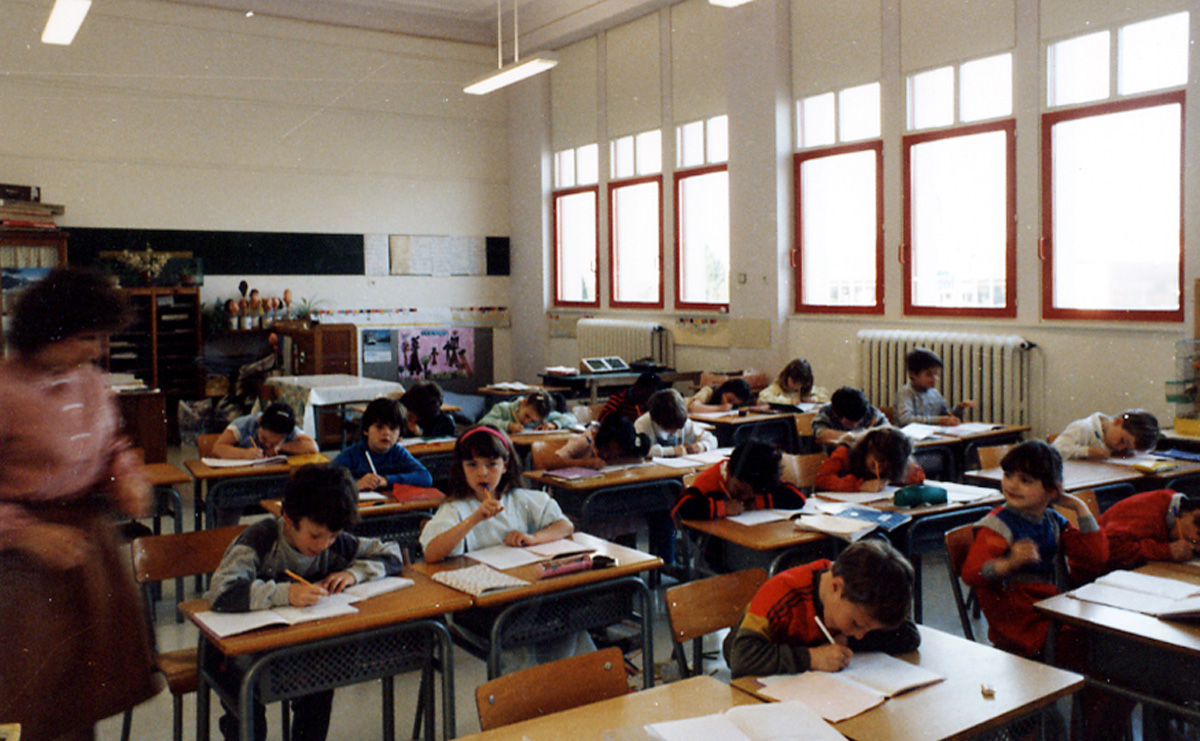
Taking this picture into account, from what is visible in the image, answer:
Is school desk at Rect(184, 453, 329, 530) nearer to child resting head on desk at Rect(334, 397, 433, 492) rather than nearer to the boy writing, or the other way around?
child resting head on desk at Rect(334, 397, 433, 492)

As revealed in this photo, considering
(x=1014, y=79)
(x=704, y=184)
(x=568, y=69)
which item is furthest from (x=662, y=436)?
(x=568, y=69)

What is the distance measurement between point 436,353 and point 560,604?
818cm

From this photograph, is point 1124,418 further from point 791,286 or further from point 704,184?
point 704,184

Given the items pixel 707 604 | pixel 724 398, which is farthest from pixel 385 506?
pixel 724 398

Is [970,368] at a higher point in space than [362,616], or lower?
higher

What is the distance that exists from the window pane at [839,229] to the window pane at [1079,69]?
149 cm

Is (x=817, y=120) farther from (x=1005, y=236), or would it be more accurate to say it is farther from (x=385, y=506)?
(x=385, y=506)

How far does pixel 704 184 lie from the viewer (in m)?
8.94

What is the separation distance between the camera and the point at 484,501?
299 centimetres

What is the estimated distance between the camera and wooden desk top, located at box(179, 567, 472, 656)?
7.36 ft

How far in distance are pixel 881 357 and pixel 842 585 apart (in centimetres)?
532

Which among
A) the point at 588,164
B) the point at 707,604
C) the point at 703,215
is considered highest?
the point at 588,164

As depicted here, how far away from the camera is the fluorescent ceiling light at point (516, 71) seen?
7.42m

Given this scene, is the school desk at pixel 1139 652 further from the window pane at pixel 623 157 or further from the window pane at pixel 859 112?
the window pane at pixel 623 157
